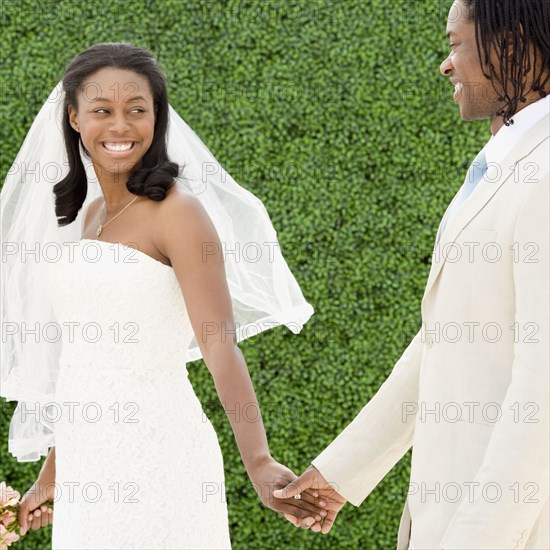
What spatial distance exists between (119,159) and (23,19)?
2309 mm

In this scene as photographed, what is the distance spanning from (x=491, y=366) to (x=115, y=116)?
151 cm

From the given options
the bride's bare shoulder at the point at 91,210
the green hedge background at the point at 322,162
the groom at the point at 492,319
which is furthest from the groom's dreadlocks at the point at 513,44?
the green hedge background at the point at 322,162

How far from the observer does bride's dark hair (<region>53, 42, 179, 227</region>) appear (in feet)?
9.76

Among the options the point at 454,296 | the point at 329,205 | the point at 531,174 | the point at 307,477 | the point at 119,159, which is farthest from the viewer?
the point at 329,205

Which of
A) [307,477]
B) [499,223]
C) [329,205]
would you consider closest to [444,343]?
[499,223]

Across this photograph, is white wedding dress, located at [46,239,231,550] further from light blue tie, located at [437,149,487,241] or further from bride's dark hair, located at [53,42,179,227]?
light blue tie, located at [437,149,487,241]

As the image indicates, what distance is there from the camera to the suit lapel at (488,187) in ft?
6.45

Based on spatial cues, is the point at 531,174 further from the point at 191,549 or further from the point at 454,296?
the point at 191,549

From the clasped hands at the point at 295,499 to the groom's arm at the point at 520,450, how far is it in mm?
1055

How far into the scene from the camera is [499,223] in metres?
1.92

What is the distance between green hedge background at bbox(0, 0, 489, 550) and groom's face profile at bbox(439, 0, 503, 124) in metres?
2.70

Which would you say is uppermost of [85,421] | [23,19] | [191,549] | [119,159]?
[23,19]

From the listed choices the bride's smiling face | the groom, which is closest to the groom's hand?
the groom

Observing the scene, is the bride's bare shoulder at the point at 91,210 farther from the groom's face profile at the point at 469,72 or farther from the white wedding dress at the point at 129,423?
the groom's face profile at the point at 469,72
